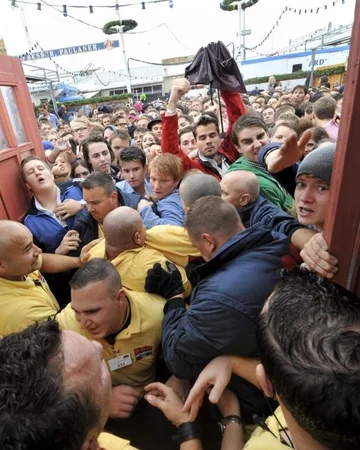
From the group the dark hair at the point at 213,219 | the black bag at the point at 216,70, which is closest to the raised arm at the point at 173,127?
the black bag at the point at 216,70

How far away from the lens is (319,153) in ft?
5.28

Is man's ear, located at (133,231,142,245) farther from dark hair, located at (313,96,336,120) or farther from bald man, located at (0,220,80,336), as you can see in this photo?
dark hair, located at (313,96,336,120)

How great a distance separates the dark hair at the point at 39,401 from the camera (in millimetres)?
742

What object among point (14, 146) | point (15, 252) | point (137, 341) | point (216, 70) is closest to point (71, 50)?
point (216, 70)

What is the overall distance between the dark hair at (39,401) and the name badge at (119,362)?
36.4 inches

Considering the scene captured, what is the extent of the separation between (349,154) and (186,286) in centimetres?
150

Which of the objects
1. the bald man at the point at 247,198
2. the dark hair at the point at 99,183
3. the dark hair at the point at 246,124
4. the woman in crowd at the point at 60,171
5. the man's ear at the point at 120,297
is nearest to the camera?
the man's ear at the point at 120,297

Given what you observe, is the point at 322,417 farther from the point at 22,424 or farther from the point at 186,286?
the point at 186,286

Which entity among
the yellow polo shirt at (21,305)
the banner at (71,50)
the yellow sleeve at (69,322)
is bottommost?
the yellow sleeve at (69,322)

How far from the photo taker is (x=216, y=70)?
4051 millimetres

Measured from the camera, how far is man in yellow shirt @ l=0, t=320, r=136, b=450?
2.47 feet

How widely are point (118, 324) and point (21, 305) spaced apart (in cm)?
61

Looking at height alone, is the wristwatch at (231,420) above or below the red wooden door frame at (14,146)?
below

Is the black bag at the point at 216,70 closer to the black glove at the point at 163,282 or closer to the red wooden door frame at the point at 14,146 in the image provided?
the red wooden door frame at the point at 14,146
